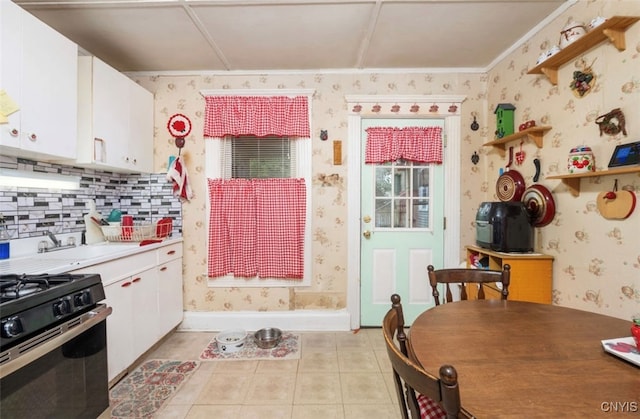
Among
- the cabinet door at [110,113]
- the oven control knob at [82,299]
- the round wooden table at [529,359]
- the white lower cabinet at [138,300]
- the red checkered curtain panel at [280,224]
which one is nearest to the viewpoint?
the round wooden table at [529,359]

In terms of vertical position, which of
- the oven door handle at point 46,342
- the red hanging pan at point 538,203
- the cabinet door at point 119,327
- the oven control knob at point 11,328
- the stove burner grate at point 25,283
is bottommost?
the cabinet door at point 119,327

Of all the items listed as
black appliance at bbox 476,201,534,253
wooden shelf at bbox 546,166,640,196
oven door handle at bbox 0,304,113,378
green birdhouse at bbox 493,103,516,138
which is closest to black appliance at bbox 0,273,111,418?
oven door handle at bbox 0,304,113,378

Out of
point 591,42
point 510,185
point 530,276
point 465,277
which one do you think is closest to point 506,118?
point 510,185

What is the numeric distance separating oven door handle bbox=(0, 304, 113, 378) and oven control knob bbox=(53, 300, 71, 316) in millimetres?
51

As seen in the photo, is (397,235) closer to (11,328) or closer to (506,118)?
(506,118)

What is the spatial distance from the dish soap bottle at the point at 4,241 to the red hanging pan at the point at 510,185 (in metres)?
3.36

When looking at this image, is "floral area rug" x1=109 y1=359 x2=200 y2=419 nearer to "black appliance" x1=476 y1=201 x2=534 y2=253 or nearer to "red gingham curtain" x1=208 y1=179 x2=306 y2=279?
"red gingham curtain" x1=208 y1=179 x2=306 y2=279

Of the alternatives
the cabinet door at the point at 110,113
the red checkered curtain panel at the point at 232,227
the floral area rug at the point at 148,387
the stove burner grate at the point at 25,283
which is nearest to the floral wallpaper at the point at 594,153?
the red checkered curtain panel at the point at 232,227

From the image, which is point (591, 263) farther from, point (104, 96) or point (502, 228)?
point (104, 96)

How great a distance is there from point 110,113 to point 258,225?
141 cm

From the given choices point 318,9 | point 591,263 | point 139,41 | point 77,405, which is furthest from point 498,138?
point 77,405

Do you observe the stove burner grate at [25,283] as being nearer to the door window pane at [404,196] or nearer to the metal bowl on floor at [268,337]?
the metal bowl on floor at [268,337]

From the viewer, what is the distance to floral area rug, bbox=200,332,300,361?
2.31 metres

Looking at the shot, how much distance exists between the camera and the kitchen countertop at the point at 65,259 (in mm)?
1474
